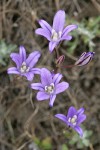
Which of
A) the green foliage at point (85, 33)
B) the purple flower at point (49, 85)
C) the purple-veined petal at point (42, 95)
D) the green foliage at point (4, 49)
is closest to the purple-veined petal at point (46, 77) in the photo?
the purple flower at point (49, 85)

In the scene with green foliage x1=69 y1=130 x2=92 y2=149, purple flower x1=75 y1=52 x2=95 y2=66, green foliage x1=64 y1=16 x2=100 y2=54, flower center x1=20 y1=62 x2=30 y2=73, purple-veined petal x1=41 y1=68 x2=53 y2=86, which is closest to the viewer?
purple flower x1=75 y1=52 x2=95 y2=66

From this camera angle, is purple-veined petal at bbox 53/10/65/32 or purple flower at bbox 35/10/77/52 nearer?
purple flower at bbox 35/10/77/52

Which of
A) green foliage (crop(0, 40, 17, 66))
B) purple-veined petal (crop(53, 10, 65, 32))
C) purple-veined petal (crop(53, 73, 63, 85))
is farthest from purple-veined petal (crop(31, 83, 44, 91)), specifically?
green foliage (crop(0, 40, 17, 66))

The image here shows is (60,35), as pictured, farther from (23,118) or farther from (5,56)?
(23,118)

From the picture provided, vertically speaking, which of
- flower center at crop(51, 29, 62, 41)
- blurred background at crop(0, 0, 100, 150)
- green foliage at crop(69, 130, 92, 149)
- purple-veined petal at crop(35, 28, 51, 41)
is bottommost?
green foliage at crop(69, 130, 92, 149)

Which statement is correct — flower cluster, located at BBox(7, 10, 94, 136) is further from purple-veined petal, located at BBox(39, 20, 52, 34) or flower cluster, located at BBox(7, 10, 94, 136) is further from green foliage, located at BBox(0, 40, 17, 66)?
green foliage, located at BBox(0, 40, 17, 66)

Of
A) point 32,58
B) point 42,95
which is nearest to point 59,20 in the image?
point 32,58

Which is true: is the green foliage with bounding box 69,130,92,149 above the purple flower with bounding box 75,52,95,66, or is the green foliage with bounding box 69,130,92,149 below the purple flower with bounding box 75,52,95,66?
below

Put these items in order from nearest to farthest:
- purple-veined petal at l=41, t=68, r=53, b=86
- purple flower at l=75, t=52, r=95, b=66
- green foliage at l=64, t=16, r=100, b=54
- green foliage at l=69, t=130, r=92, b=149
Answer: purple flower at l=75, t=52, r=95, b=66
purple-veined petal at l=41, t=68, r=53, b=86
green foliage at l=69, t=130, r=92, b=149
green foliage at l=64, t=16, r=100, b=54
